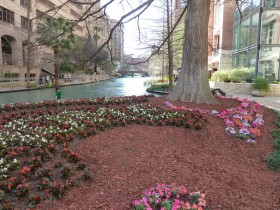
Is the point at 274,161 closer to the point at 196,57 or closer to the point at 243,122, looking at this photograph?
the point at 243,122

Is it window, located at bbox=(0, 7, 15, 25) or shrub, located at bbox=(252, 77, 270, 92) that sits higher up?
window, located at bbox=(0, 7, 15, 25)

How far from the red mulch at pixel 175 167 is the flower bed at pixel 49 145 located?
178mm

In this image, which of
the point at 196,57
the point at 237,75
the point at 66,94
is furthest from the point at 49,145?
the point at 66,94

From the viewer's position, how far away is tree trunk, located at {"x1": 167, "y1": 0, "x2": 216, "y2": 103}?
8.20 meters

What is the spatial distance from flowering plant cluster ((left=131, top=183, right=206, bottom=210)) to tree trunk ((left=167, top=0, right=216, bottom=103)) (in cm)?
545

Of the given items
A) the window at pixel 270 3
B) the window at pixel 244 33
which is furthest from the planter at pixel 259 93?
the window at pixel 244 33

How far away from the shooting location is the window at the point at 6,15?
2822 centimetres

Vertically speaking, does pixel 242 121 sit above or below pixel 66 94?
above

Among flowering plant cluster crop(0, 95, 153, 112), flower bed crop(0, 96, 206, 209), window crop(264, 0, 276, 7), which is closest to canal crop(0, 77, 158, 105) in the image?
flowering plant cluster crop(0, 95, 153, 112)

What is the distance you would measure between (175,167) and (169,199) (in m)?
0.92

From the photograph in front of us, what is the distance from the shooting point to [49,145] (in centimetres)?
414

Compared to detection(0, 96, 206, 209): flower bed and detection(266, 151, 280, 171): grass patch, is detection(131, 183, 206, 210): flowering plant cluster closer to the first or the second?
detection(0, 96, 206, 209): flower bed

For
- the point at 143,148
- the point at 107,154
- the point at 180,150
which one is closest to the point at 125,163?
the point at 107,154

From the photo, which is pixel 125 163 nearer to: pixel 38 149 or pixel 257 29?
pixel 38 149
